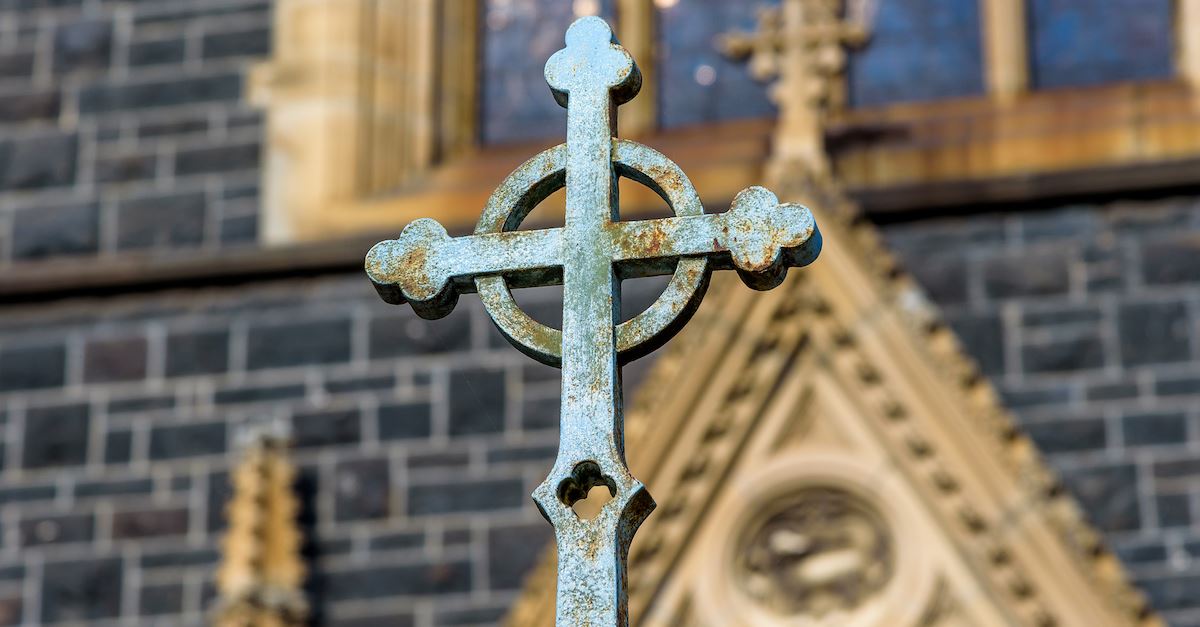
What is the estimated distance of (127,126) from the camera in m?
8.16

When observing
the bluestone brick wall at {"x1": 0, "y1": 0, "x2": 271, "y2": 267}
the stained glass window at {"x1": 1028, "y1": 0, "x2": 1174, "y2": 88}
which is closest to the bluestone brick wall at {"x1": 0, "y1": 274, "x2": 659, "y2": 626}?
the bluestone brick wall at {"x1": 0, "y1": 0, "x2": 271, "y2": 267}

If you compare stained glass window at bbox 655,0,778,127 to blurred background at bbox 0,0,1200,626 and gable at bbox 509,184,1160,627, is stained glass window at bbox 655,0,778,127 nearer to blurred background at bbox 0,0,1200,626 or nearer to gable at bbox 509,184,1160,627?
blurred background at bbox 0,0,1200,626

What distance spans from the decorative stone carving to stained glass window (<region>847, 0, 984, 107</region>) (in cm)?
153

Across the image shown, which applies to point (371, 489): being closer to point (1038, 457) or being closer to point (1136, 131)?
point (1038, 457)

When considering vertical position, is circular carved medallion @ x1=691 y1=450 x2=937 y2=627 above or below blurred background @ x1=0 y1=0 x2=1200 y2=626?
below

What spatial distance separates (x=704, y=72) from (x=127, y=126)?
1.95 metres

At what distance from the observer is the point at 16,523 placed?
764cm

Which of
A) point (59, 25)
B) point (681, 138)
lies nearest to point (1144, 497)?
point (681, 138)

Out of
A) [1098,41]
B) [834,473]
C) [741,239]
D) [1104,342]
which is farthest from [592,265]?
[1098,41]

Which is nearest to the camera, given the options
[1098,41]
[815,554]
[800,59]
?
[815,554]

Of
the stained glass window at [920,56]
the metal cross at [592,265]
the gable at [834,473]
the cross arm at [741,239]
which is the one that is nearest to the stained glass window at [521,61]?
the stained glass window at [920,56]

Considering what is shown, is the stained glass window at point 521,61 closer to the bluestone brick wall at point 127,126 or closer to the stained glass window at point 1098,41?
the bluestone brick wall at point 127,126

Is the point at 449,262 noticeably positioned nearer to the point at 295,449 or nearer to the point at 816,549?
the point at 816,549

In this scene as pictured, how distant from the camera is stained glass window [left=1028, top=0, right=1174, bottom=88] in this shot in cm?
781
